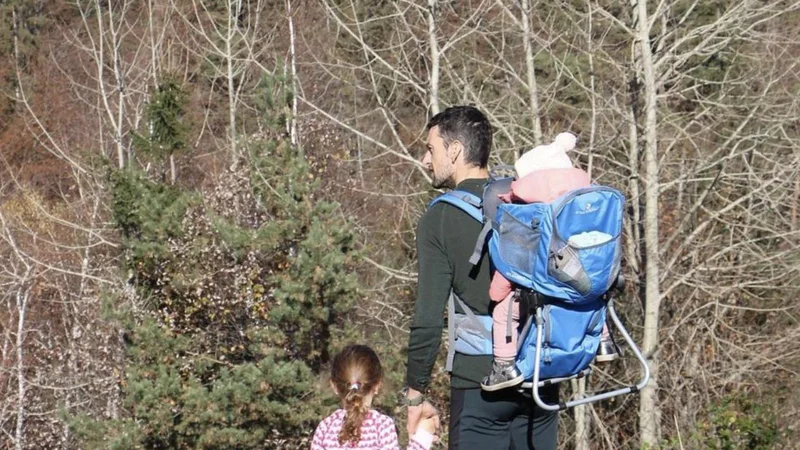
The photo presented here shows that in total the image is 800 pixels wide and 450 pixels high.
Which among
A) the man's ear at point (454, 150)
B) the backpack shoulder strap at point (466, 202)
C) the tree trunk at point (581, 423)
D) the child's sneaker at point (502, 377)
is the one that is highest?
the tree trunk at point (581, 423)

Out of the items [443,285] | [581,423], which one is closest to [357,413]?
[443,285]

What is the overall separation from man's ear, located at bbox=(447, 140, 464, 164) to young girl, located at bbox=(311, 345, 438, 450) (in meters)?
0.70

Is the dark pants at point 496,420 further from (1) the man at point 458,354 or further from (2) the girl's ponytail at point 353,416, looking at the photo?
(2) the girl's ponytail at point 353,416

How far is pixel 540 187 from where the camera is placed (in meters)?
2.86

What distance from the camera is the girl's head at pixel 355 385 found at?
3303 millimetres

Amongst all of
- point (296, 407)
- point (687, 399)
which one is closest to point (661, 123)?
point (687, 399)

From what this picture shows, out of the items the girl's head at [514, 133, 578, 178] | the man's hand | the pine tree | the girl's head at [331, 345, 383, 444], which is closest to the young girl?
the girl's head at [331, 345, 383, 444]

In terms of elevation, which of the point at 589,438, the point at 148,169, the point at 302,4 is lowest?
the point at 589,438

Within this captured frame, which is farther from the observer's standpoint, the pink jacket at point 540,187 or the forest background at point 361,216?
the forest background at point 361,216

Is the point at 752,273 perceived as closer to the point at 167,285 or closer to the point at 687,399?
the point at 687,399

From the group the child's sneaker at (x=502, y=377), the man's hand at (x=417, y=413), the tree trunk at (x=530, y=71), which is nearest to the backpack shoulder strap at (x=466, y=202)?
the child's sneaker at (x=502, y=377)

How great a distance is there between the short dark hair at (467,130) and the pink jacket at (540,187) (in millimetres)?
237

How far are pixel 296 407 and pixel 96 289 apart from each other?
4.20m

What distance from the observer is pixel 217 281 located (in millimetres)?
14289
